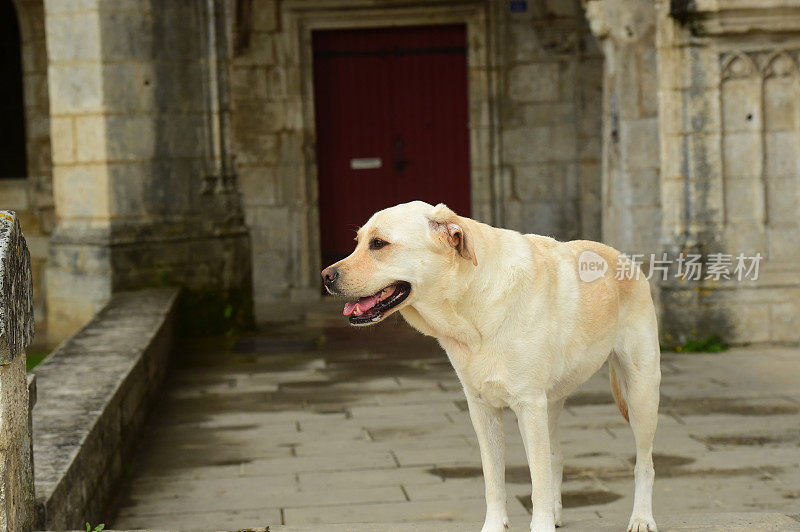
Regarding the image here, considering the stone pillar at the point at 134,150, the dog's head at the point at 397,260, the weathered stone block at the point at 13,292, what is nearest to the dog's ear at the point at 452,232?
the dog's head at the point at 397,260

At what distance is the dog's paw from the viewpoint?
3.12 meters

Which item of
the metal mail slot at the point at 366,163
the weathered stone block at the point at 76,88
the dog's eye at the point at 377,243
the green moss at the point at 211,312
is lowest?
the green moss at the point at 211,312

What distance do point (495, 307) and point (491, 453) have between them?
40 cm

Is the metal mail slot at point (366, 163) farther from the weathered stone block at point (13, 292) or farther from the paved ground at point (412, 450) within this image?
the weathered stone block at point (13, 292)

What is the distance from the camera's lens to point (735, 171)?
770 centimetres

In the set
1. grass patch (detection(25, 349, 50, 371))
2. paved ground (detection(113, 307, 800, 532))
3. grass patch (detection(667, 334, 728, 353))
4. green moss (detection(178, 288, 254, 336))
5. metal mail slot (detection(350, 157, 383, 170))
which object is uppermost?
metal mail slot (detection(350, 157, 383, 170))

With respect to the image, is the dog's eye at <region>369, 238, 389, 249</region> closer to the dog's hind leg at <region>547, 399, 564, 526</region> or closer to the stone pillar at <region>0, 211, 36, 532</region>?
the dog's hind leg at <region>547, 399, 564, 526</region>

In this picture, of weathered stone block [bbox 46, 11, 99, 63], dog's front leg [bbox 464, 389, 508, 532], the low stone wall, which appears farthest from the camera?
weathered stone block [bbox 46, 11, 99, 63]

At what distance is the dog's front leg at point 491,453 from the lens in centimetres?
296

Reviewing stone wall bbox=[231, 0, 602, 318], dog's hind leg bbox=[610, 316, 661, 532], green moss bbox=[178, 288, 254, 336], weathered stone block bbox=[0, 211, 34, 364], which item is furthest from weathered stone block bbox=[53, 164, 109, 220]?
dog's hind leg bbox=[610, 316, 661, 532]

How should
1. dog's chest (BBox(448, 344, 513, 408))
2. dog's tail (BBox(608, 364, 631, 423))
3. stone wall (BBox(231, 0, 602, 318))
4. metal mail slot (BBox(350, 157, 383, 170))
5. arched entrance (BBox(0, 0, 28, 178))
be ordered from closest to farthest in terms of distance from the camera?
dog's chest (BBox(448, 344, 513, 408)) < dog's tail (BBox(608, 364, 631, 423)) < stone wall (BBox(231, 0, 602, 318)) < arched entrance (BBox(0, 0, 28, 178)) < metal mail slot (BBox(350, 157, 383, 170))

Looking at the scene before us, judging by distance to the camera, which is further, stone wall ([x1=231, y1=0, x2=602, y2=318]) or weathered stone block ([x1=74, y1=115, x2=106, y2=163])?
stone wall ([x1=231, y1=0, x2=602, y2=318])

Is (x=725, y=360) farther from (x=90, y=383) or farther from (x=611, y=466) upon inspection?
(x=90, y=383)

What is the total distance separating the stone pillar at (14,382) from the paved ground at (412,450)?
2.33 ft
